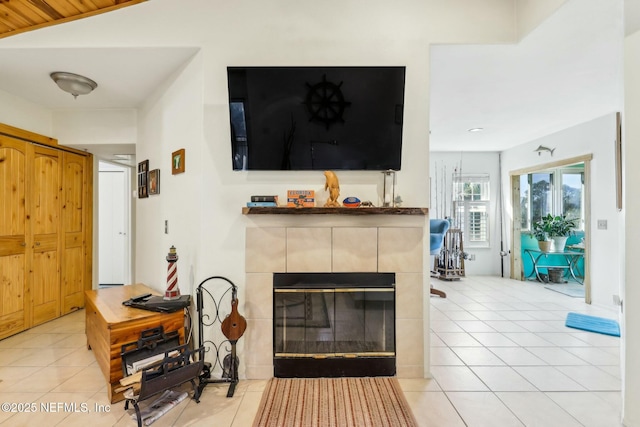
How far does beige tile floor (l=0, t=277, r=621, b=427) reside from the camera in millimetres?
1824

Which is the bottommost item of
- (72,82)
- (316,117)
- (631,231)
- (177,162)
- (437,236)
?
(437,236)

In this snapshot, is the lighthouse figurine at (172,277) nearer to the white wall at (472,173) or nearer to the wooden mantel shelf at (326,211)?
the wooden mantel shelf at (326,211)

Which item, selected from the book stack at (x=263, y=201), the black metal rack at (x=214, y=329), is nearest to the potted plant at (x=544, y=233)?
the book stack at (x=263, y=201)

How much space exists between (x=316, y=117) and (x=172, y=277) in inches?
60.9

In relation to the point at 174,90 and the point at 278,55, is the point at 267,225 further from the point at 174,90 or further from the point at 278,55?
the point at 174,90

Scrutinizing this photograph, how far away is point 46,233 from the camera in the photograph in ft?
10.9

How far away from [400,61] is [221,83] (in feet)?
4.30

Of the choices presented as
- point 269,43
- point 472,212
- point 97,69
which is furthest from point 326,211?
point 472,212

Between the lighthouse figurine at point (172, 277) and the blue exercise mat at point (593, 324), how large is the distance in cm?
389

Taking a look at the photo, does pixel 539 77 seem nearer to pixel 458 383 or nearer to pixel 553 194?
pixel 458 383

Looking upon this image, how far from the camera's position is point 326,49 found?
88.8 inches

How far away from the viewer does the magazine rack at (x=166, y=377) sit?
1711 millimetres

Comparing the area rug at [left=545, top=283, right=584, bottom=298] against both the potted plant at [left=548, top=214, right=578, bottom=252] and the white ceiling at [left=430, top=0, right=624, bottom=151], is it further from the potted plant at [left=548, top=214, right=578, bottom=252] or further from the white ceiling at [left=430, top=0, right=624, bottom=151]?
the white ceiling at [left=430, top=0, right=624, bottom=151]

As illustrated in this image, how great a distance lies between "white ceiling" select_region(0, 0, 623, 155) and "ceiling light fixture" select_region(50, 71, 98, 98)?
67mm
